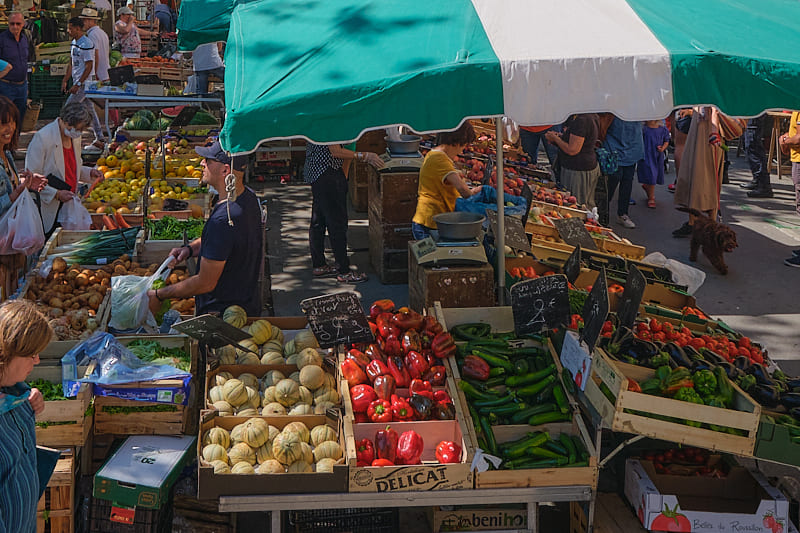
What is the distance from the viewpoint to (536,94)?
421 centimetres

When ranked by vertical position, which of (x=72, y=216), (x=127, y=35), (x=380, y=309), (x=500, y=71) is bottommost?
(x=380, y=309)

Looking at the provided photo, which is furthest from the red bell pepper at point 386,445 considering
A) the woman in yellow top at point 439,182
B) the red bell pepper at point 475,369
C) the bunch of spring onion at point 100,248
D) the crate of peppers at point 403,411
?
the bunch of spring onion at point 100,248

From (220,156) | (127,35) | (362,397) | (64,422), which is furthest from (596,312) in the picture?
(127,35)

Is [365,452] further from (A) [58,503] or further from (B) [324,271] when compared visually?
(B) [324,271]

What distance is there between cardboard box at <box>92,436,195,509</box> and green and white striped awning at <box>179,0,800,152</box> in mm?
1701

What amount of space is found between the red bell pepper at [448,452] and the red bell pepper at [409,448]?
0.32ft

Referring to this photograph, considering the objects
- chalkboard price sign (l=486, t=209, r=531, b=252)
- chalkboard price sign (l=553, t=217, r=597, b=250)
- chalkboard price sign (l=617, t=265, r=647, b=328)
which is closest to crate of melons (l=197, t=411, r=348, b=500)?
chalkboard price sign (l=617, t=265, r=647, b=328)

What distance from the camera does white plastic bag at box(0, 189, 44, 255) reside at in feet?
22.5

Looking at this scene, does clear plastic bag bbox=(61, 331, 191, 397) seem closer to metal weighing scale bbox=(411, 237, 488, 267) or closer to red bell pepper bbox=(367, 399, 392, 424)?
red bell pepper bbox=(367, 399, 392, 424)

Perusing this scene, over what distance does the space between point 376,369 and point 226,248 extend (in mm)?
1178

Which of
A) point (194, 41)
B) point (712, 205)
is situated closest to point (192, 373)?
point (194, 41)

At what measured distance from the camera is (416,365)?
512 centimetres

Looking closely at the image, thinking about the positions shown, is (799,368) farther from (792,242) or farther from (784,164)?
(784,164)

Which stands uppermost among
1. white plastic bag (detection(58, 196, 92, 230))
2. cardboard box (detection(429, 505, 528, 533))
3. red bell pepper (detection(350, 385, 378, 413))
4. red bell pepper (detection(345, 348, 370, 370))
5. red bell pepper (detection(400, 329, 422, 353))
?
white plastic bag (detection(58, 196, 92, 230))
